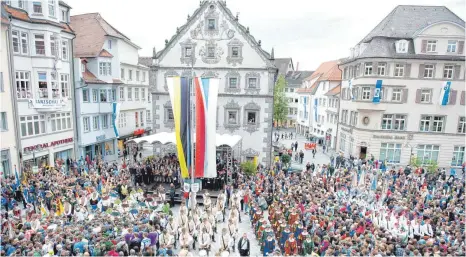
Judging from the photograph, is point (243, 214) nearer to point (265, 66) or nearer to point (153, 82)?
point (265, 66)

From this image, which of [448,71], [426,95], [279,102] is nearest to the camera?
[448,71]

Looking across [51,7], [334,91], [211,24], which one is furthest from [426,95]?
[51,7]

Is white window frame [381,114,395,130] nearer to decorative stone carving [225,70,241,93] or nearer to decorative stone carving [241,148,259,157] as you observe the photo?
decorative stone carving [241,148,259,157]

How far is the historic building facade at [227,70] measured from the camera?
26.5m

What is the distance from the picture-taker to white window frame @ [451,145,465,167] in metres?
30.2

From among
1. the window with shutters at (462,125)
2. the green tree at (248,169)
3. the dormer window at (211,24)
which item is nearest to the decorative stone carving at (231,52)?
the dormer window at (211,24)

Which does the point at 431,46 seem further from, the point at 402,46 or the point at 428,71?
the point at 402,46

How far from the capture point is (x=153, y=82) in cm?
2803

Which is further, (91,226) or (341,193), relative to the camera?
(341,193)

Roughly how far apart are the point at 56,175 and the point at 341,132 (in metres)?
30.6

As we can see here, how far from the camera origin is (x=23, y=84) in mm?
22094

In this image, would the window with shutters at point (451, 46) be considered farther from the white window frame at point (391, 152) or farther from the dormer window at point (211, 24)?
the dormer window at point (211, 24)

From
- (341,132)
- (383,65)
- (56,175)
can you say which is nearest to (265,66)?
(383,65)

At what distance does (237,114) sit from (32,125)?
16.5 meters
